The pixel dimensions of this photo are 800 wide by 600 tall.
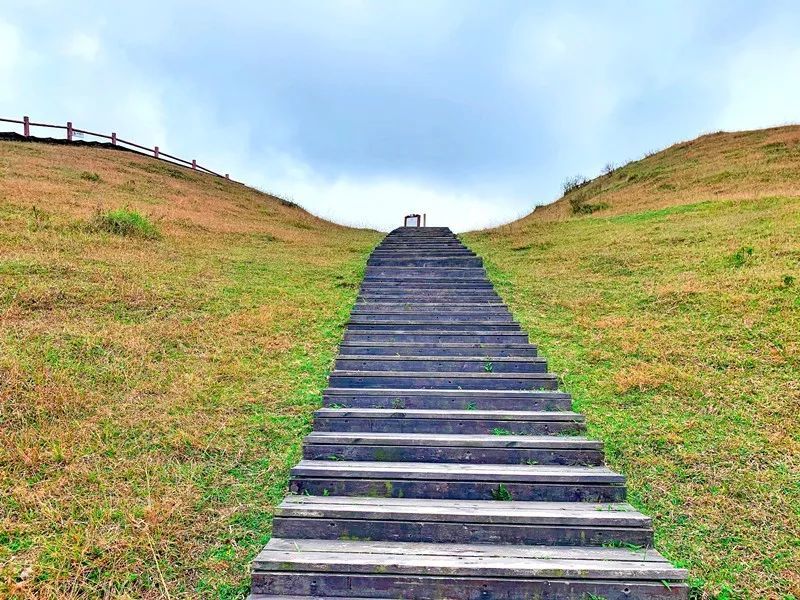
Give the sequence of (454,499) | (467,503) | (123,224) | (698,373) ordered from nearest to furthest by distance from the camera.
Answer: (467,503), (454,499), (698,373), (123,224)

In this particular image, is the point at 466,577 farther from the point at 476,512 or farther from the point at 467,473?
the point at 467,473

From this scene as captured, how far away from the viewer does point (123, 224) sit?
38.0 ft

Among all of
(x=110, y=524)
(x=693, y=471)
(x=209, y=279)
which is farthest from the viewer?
(x=209, y=279)

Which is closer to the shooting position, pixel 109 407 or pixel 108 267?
pixel 109 407

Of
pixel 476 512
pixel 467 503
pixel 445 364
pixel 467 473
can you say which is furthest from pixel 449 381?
pixel 476 512

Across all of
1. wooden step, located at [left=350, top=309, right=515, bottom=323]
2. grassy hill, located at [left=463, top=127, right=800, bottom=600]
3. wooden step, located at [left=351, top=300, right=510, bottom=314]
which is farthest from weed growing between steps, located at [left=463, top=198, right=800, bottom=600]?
wooden step, located at [left=351, top=300, right=510, bottom=314]

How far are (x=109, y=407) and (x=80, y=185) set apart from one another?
14.9 m

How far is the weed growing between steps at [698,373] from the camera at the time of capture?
11.3 ft

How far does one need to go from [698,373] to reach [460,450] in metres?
2.98

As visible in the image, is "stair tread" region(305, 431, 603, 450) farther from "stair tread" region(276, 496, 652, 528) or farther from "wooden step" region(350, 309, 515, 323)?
"wooden step" region(350, 309, 515, 323)

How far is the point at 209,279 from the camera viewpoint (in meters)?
9.36

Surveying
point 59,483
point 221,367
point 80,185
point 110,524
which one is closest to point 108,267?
point 221,367

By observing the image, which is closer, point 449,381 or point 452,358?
point 449,381

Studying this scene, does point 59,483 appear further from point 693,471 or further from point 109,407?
point 693,471
